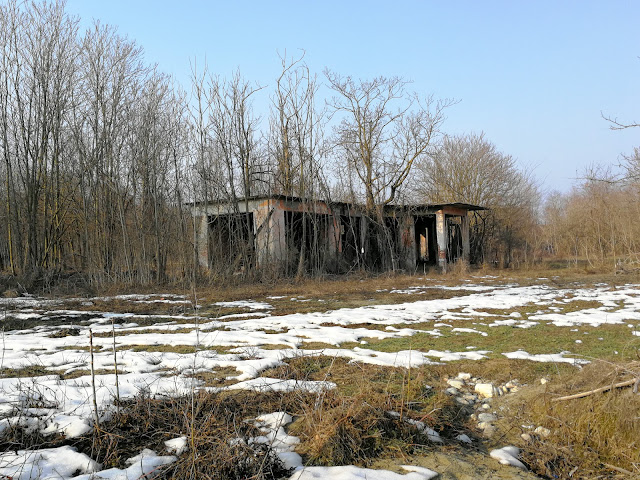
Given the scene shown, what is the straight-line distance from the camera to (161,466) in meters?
2.53

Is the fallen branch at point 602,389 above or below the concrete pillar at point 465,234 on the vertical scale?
below

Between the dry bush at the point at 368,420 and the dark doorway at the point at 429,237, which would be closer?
the dry bush at the point at 368,420

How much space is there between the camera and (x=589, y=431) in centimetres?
304

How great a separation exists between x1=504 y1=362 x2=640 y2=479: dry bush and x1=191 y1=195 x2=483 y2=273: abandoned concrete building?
1239cm

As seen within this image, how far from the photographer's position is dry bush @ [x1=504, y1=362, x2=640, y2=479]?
2.81 m

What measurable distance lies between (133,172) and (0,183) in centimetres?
557

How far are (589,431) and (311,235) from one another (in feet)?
55.0

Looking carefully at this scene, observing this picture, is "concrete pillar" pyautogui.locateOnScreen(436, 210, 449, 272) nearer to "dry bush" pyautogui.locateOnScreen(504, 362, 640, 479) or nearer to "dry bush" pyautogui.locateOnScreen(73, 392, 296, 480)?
"dry bush" pyautogui.locateOnScreen(504, 362, 640, 479)

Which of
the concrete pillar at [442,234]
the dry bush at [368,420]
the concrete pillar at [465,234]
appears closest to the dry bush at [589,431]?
the dry bush at [368,420]

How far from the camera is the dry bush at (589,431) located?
9.23ft

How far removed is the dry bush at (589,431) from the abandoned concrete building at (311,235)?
488 inches

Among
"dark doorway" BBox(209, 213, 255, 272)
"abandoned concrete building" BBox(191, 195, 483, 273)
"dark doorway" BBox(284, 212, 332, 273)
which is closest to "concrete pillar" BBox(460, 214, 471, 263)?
"abandoned concrete building" BBox(191, 195, 483, 273)

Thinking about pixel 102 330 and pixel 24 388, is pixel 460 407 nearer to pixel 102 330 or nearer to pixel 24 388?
pixel 24 388

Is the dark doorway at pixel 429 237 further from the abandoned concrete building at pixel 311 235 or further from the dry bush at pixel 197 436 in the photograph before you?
the dry bush at pixel 197 436
